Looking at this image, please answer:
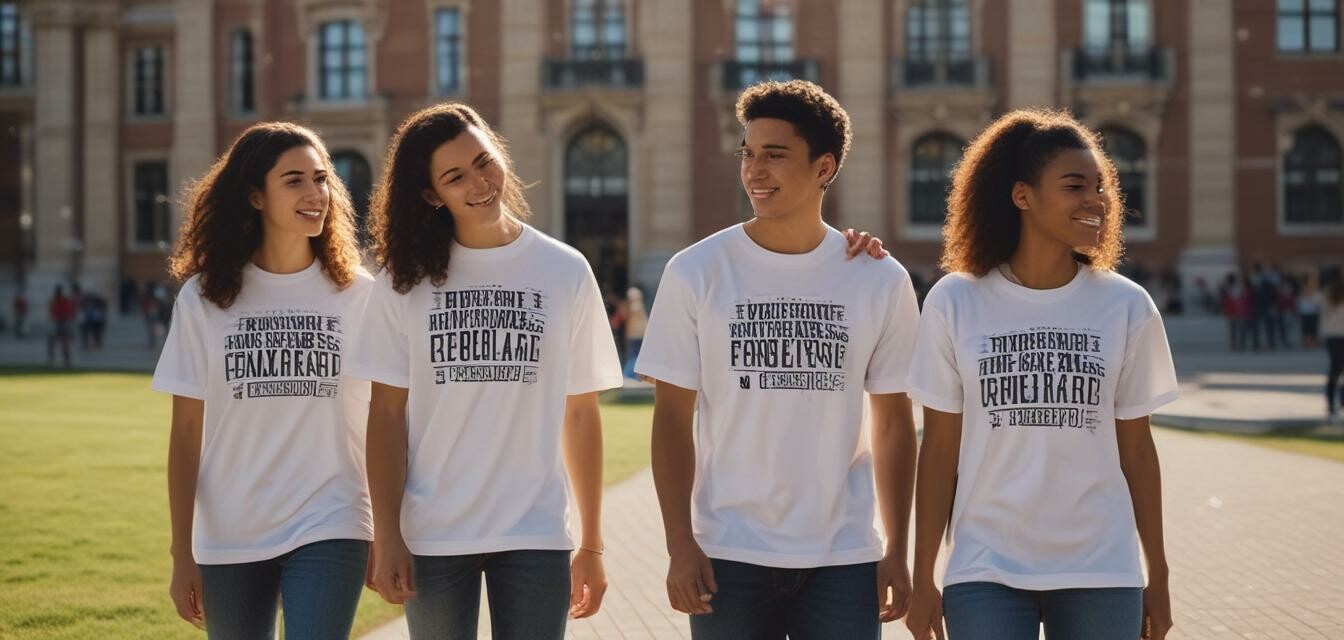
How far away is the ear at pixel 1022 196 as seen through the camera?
4254 mm

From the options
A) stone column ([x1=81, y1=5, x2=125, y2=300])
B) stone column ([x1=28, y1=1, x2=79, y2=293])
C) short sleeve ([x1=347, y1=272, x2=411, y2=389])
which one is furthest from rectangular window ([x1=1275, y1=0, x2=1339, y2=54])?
short sleeve ([x1=347, y1=272, x2=411, y2=389])

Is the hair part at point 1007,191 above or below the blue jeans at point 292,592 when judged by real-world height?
above

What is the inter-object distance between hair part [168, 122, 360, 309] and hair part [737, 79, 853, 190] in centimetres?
148

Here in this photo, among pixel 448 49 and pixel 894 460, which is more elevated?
pixel 448 49

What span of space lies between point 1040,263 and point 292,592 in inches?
93.6

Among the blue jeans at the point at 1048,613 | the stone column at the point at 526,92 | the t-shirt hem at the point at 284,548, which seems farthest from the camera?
the stone column at the point at 526,92

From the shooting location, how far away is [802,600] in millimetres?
4141

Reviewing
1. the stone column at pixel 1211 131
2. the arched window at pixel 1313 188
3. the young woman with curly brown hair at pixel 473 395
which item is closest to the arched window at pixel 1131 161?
the stone column at pixel 1211 131

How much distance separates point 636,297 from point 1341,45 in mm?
25881

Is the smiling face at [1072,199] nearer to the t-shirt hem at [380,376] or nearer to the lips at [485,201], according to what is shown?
the lips at [485,201]

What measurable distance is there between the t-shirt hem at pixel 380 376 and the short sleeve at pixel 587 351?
0.48 metres

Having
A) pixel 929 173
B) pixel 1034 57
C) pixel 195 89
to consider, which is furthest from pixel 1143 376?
pixel 195 89

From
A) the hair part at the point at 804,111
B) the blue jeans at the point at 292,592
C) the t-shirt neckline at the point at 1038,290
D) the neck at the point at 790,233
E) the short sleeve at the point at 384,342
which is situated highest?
the hair part at the point at 804,111

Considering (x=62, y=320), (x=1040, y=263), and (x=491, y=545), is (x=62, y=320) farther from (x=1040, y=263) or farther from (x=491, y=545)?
(x=1040, y=263)
